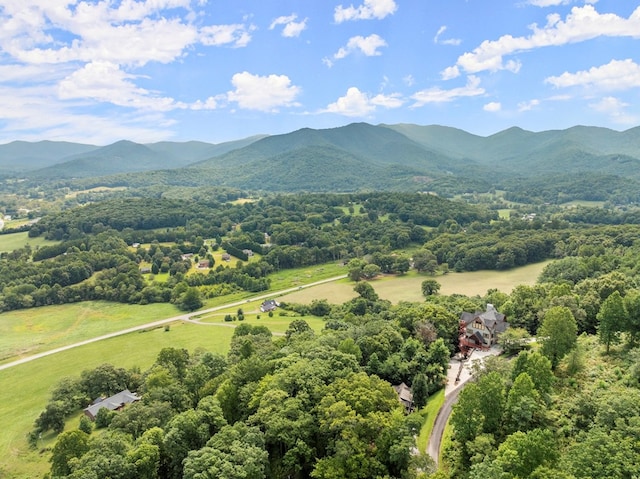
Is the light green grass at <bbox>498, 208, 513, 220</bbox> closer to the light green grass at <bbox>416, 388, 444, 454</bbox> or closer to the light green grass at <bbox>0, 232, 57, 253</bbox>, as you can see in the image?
the light green grass at <bbox>416, 388, 444, 454</bbox>

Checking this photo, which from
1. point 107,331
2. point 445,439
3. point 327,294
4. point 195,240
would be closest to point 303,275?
point 327,294

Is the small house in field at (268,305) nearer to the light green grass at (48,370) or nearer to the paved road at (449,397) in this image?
the light green grass at (48,370)

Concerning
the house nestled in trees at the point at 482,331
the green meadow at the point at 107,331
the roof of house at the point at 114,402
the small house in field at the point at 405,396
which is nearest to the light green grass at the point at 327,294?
the green meadow at the point at 107,331

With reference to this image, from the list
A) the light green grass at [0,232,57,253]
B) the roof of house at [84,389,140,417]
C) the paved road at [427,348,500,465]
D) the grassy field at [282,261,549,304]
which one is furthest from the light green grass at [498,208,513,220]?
the light green grass at [0,232,57,253]

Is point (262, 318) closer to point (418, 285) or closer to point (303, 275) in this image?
point (303, 275)

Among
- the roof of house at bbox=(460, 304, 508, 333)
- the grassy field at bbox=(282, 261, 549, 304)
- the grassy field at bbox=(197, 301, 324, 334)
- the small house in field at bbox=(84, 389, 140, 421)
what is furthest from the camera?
the grassy field at bbox=(282, 261, 549, 304)

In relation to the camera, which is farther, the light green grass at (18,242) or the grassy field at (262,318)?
the light green grass at (18,242)
